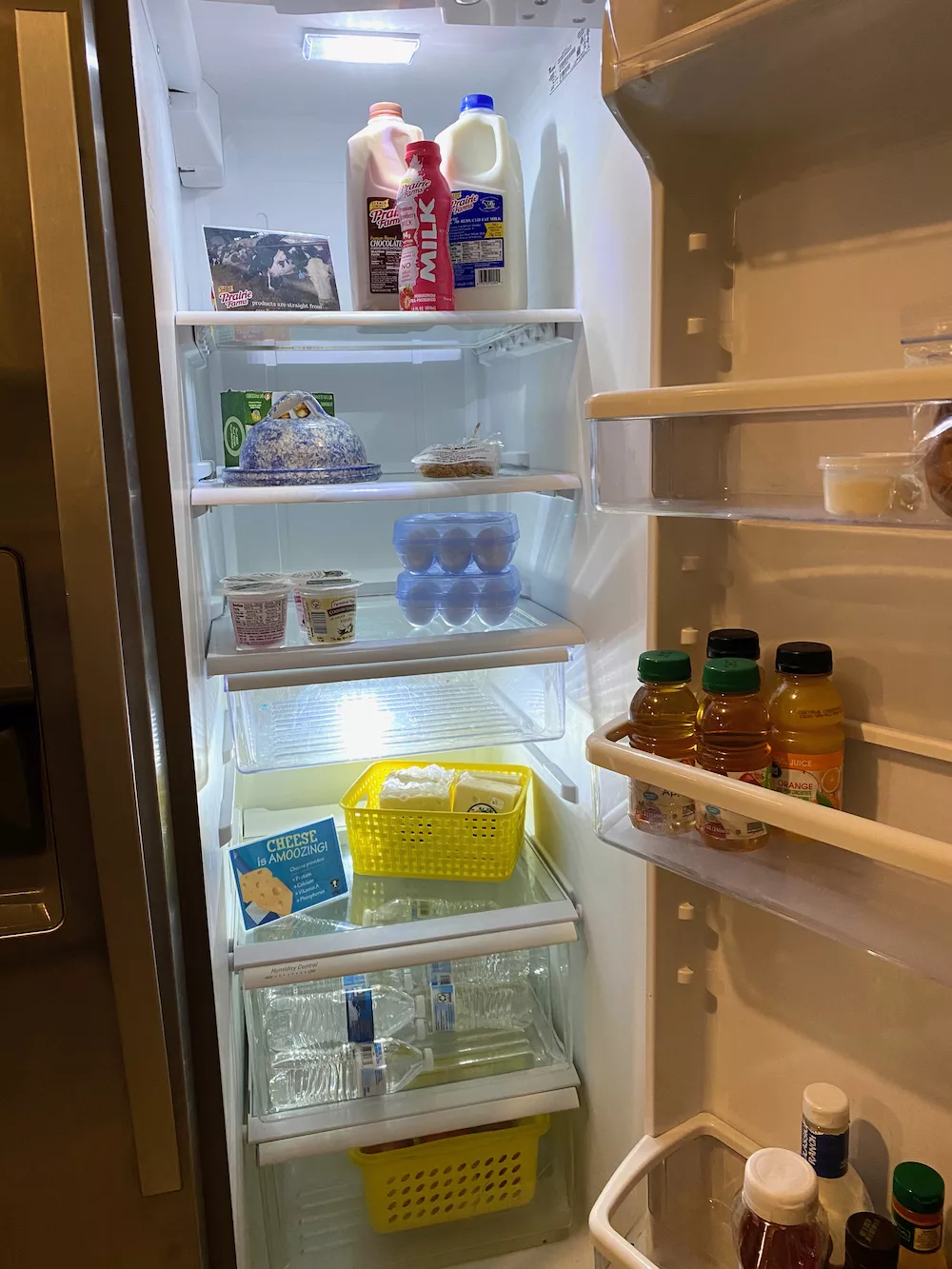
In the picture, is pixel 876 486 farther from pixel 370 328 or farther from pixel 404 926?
pixel 404 926

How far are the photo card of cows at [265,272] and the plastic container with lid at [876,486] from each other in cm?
106

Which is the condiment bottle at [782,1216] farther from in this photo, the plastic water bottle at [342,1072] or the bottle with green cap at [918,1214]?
the plastic water bottle at [342,1072]

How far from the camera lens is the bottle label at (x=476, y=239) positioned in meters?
1.46

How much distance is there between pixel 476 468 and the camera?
148 cm

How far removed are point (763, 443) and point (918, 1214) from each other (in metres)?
0.73

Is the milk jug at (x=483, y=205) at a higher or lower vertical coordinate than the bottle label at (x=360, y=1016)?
higher

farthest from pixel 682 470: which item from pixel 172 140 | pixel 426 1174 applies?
pixel 426 1174

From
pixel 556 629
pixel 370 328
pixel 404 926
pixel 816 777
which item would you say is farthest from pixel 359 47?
pixel 404 926

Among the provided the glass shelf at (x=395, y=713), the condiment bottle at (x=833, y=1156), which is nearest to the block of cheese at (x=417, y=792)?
the glass shelf at (x=395, y=713)

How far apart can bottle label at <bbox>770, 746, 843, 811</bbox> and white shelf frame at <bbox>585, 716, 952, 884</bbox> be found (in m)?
0.06

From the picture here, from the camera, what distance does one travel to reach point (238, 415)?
5.40ft

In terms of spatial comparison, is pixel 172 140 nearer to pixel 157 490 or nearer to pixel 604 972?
pixel 157 490

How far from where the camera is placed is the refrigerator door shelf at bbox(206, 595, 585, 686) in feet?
4.60

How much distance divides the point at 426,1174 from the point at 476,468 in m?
1.33
